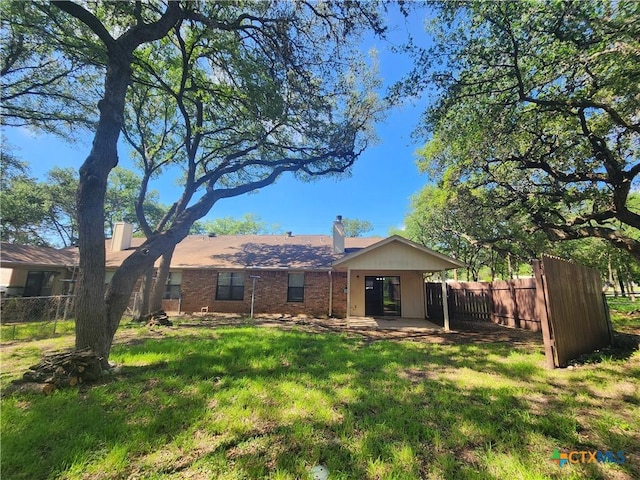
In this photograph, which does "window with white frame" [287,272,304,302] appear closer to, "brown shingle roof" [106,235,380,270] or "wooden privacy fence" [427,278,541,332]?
"brown shingle roof" [106,235,380,270]

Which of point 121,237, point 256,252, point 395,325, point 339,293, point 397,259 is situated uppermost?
point 121,237

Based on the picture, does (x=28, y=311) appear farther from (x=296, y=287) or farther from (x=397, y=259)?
(x=397, y=259)

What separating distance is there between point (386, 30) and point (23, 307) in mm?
16871

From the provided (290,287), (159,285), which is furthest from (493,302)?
(159,285)

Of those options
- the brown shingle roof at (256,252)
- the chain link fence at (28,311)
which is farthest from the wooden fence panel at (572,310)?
the chain link fence at (28,311)

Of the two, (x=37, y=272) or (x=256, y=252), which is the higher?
(x=256, y=252)

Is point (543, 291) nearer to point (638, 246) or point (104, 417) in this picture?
point (638, 246)

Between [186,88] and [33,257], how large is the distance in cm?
1310

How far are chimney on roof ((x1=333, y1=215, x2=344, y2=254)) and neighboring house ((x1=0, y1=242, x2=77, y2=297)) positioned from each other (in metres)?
13.5

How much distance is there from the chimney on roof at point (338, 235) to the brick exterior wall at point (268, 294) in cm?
231

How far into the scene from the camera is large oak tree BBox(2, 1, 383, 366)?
5086 mm

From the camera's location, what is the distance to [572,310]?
5.95 metres

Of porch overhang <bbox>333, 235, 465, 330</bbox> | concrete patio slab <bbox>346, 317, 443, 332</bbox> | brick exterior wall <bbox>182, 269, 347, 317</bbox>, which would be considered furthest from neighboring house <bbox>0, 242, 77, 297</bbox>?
concrete patio slab <bbox>346, 317, 443, 332</bbox>

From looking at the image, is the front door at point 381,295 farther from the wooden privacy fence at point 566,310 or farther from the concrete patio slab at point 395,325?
the wooden privacy fence at point 566,310
